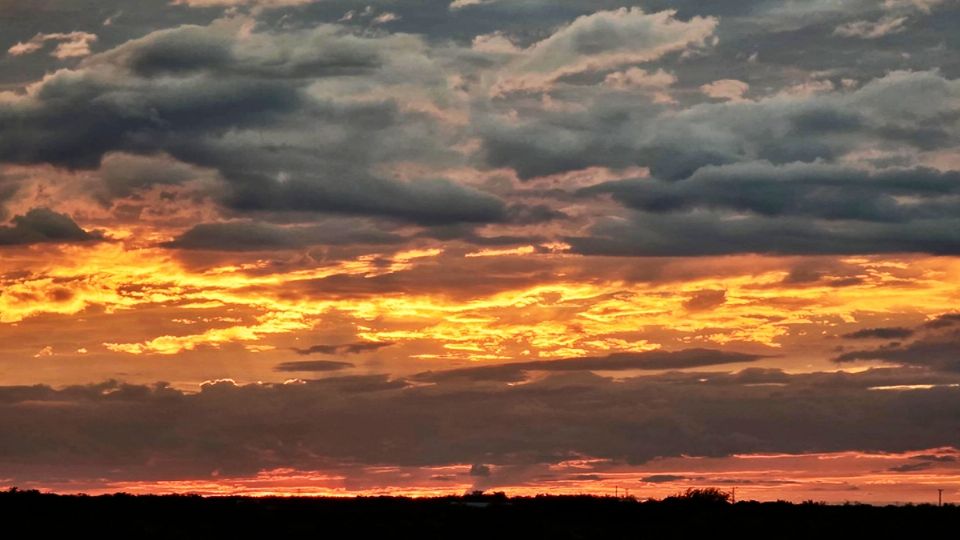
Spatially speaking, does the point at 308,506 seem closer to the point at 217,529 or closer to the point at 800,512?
the point at 217,529

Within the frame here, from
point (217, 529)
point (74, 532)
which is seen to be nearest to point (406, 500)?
point (217, 529)

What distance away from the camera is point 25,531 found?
231 feet

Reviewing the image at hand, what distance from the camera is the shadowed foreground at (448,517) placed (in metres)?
74.2

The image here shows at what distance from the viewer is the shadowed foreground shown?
74250 millimetres

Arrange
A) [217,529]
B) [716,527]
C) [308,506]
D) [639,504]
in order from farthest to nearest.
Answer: [639,504], [308,506], [716,527], [217,529]

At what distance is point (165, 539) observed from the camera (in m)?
69.7

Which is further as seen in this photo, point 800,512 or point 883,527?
point 800,512

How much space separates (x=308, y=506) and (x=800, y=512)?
29480mm

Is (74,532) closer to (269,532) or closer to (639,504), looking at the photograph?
(269,532)

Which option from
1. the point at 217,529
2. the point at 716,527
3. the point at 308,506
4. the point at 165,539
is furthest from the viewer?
the point at 308,506

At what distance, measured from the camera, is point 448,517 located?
3132 inches

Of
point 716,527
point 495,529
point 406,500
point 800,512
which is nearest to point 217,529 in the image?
point 495,529

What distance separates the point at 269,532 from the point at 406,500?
20332 millimetres

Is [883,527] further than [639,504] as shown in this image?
No
